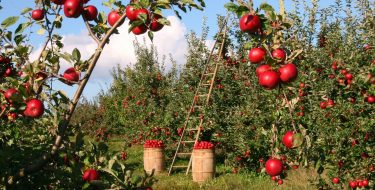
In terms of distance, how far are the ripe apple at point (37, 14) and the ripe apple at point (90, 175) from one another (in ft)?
2.32

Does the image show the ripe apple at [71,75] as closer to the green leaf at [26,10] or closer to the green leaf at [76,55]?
the green leaf at [76,55]

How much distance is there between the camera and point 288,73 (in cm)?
173

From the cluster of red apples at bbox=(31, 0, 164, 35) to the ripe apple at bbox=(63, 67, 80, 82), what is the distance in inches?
8.8

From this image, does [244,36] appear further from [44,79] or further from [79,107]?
[79,107]

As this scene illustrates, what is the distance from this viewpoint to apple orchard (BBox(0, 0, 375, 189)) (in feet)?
6.09

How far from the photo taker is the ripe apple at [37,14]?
80.1 inches

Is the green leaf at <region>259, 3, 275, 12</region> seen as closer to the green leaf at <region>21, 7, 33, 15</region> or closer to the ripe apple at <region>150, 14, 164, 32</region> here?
the ripe apple at <region>150, 14, 164, 32</region>

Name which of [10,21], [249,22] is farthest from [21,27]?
[249,22]

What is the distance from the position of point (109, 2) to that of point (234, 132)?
8.40 metres

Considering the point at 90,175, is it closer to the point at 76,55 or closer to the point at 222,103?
the point at 76,55

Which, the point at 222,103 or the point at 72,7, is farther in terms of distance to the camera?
the point at 222,103

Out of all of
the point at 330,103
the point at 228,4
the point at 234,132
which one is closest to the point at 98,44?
the point at 228,4

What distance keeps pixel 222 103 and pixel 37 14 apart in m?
9.17

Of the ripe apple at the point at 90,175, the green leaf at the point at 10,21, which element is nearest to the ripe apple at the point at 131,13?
the green leaf at the point at 10,21
